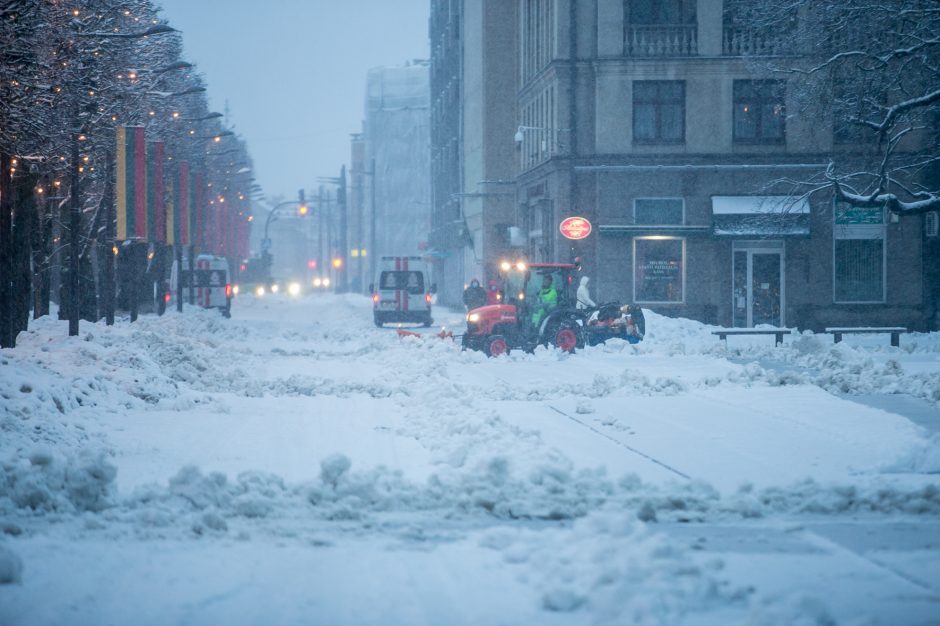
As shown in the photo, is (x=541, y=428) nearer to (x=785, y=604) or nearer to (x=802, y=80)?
(x=785, y=604)

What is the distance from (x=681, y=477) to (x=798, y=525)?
201cm

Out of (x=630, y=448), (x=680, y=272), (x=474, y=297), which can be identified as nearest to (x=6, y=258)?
(x=630, y=448)

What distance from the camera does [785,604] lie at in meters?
5.79

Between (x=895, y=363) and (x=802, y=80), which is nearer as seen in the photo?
(x=895, y=363)

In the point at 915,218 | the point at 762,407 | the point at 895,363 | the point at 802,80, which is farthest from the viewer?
the point at 915,218

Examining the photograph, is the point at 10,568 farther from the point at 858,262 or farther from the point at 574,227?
the point at 858,262

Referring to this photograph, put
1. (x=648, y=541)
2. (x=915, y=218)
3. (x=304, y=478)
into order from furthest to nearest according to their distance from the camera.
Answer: (x=915, y=218) < (x=304, y=478) < (x=648, y=541)

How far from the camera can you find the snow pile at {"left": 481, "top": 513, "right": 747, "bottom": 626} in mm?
5898

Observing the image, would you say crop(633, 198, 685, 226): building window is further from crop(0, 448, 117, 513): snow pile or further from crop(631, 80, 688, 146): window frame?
crop(0, 448, 117, 513): snow pile

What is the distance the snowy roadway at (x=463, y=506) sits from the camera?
20.2 ft

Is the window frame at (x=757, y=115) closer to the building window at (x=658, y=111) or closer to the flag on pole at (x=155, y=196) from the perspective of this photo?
the building window at (x=658, y=111)

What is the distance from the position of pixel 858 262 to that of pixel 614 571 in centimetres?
3510

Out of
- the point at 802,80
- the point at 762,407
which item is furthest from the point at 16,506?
the point at 802,80

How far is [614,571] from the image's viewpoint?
20.8 feet
